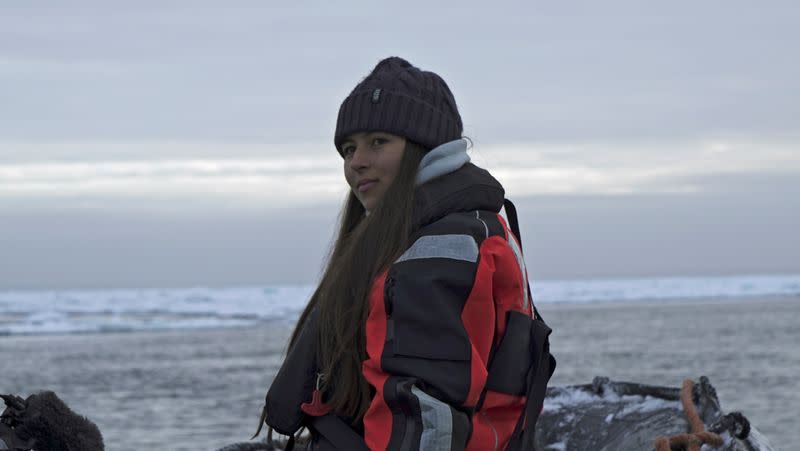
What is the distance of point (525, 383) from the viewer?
9.16ft

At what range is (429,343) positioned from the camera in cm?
254

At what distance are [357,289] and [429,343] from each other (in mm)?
355

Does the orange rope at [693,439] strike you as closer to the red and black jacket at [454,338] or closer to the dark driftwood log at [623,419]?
the dark driftwood log at [623,419]

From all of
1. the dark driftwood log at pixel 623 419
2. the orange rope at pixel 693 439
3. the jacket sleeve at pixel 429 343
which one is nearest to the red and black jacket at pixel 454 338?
the jacket sleeve at pixel 429 343

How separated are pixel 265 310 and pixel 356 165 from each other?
3631 centimetres

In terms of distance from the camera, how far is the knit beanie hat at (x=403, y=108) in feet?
9.47

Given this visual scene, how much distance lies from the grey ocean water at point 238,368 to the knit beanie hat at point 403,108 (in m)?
7.95

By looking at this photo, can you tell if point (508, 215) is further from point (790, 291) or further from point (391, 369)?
point (790, 291)

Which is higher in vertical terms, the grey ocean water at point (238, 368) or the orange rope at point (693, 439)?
the orange rope at point (693, 439)

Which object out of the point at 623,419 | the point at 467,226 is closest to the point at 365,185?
the point at 467,226

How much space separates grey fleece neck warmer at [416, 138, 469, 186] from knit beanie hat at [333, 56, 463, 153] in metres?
0.03

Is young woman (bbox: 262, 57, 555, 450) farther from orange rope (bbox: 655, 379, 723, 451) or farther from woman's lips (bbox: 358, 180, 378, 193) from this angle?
Result: orange rope (bbox: 655, 379, 723, 451)

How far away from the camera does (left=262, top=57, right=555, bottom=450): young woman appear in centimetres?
254

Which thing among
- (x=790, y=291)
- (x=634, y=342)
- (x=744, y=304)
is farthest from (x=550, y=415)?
(x=790, y=291)
